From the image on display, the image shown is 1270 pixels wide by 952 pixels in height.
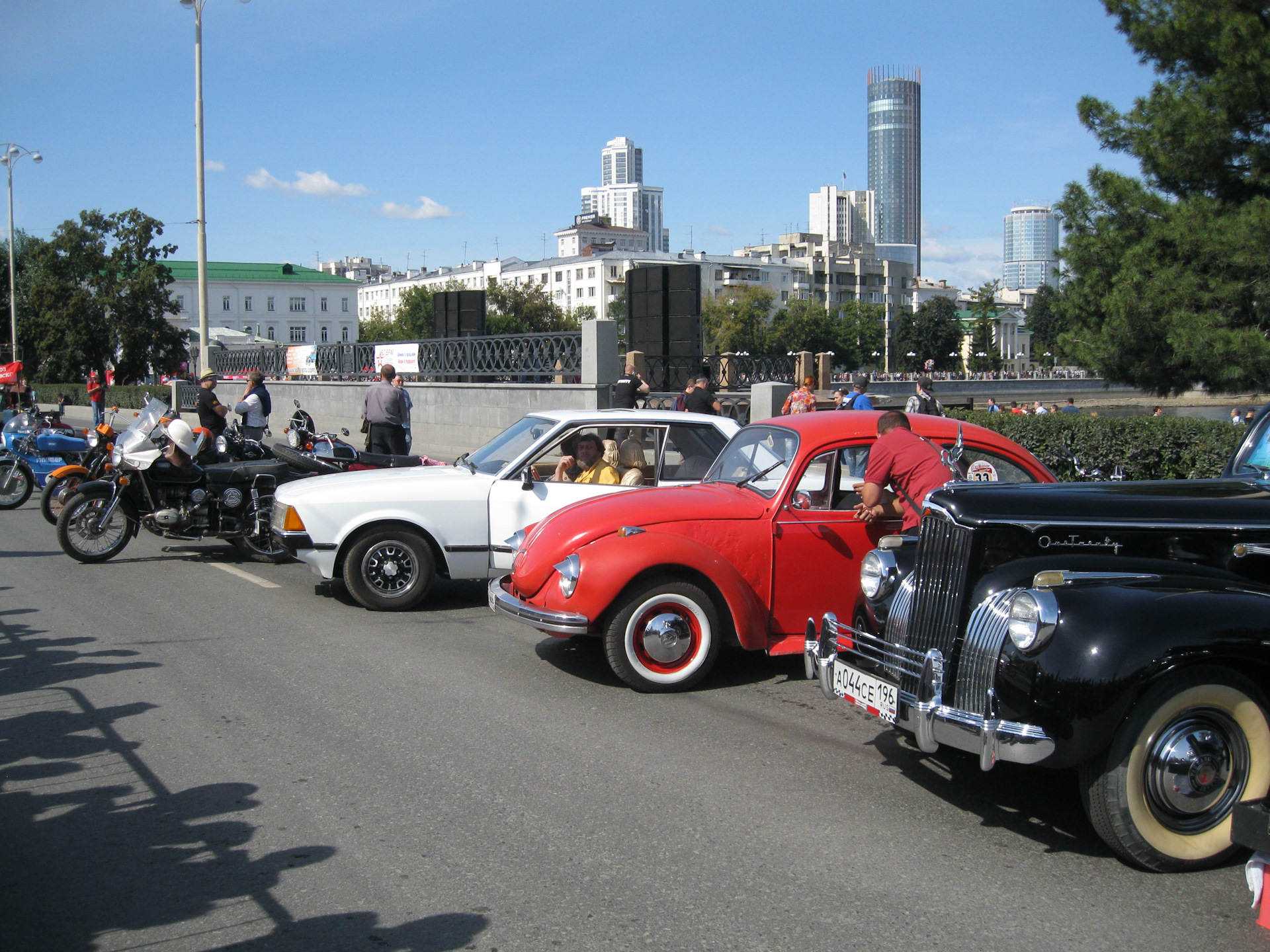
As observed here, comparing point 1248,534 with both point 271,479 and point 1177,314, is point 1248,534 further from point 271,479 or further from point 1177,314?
point 1177,314

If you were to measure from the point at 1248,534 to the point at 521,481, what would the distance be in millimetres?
5133

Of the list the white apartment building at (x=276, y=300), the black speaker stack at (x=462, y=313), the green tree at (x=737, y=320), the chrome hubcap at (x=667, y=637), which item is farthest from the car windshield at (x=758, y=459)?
the white apartment building at (x=276, y=300)

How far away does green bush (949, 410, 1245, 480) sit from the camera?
429 inches

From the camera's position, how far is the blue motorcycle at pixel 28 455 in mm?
14664

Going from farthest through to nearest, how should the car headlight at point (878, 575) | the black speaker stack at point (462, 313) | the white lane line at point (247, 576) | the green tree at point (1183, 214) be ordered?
1. the black speaker stack at point (462, 313)
2. the green tree at point (1183, 214)
3. the white lane line at point (247, 576)
4. the car headlight at point (878, 575)

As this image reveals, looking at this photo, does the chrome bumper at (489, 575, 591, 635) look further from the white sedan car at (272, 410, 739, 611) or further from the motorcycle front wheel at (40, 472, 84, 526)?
the motorcycle front wheel at (40, 472, 84, 526)

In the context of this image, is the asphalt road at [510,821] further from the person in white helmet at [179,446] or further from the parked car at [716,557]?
the person in white helmet at [179,446]

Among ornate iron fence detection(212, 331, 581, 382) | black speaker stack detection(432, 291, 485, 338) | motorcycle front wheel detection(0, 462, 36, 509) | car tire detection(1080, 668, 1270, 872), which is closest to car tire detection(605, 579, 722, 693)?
car tire detection(1080, 668, 1270, 872)

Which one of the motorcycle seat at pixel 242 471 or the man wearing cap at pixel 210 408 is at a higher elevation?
the man wearing cap at pixel 210 408

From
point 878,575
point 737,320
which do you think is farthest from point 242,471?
point 737,320

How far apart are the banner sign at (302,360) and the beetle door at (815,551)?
2244 centimetres

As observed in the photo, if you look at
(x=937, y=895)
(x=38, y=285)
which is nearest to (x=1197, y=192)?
(x=937, y=895)

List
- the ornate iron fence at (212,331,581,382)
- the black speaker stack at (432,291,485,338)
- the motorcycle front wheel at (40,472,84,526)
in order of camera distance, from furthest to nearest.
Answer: the black speaker stack at (432,291,485,338) < the ornate iron fence at (212,331,581,382) < the motorcycle front wheel at (40,472,84,526)

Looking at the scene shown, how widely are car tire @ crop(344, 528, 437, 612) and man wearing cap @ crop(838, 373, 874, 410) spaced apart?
307 inches
